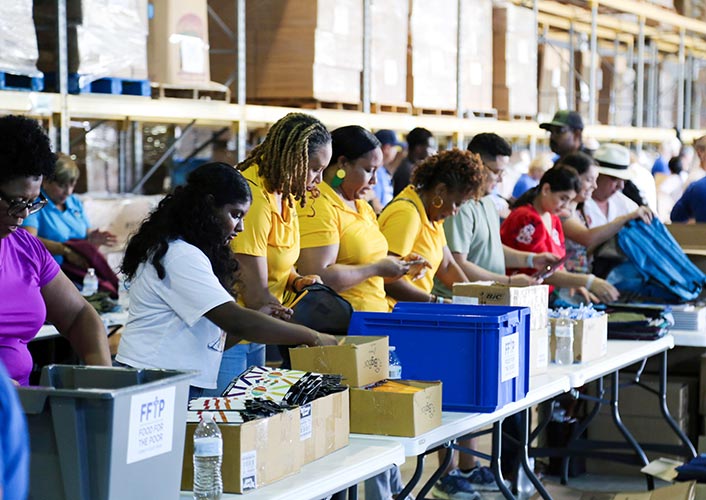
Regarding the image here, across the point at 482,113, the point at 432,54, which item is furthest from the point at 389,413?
the point at 482,113

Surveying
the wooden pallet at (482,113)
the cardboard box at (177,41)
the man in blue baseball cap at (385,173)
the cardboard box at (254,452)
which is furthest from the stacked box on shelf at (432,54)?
the cardboard box at (254,452)

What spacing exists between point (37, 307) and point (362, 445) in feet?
3.15

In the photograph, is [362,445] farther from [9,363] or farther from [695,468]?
[695,468]

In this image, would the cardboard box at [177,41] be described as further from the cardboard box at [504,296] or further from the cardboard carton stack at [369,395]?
the cardboard carton stack at [369,395]

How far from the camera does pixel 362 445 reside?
10.6 feet

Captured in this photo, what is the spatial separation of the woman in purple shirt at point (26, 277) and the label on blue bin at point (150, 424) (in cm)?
74

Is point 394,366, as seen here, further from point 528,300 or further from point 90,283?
point 90,283

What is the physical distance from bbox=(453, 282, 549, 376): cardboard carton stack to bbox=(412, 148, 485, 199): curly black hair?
56 cm

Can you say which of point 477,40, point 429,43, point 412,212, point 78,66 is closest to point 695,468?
point 412,212

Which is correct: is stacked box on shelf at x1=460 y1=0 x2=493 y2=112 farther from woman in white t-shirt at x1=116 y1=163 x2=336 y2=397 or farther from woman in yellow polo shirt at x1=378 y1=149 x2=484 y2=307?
woman in white t-shirt at x1=116 y1=163 x2=336 y2=397

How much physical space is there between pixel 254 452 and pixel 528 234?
3.35 meters

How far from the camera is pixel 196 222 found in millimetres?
3176

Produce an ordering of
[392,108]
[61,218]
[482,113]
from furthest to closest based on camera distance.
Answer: [482,113], [392,108], [61,218]

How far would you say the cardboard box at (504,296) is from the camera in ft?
14.0
